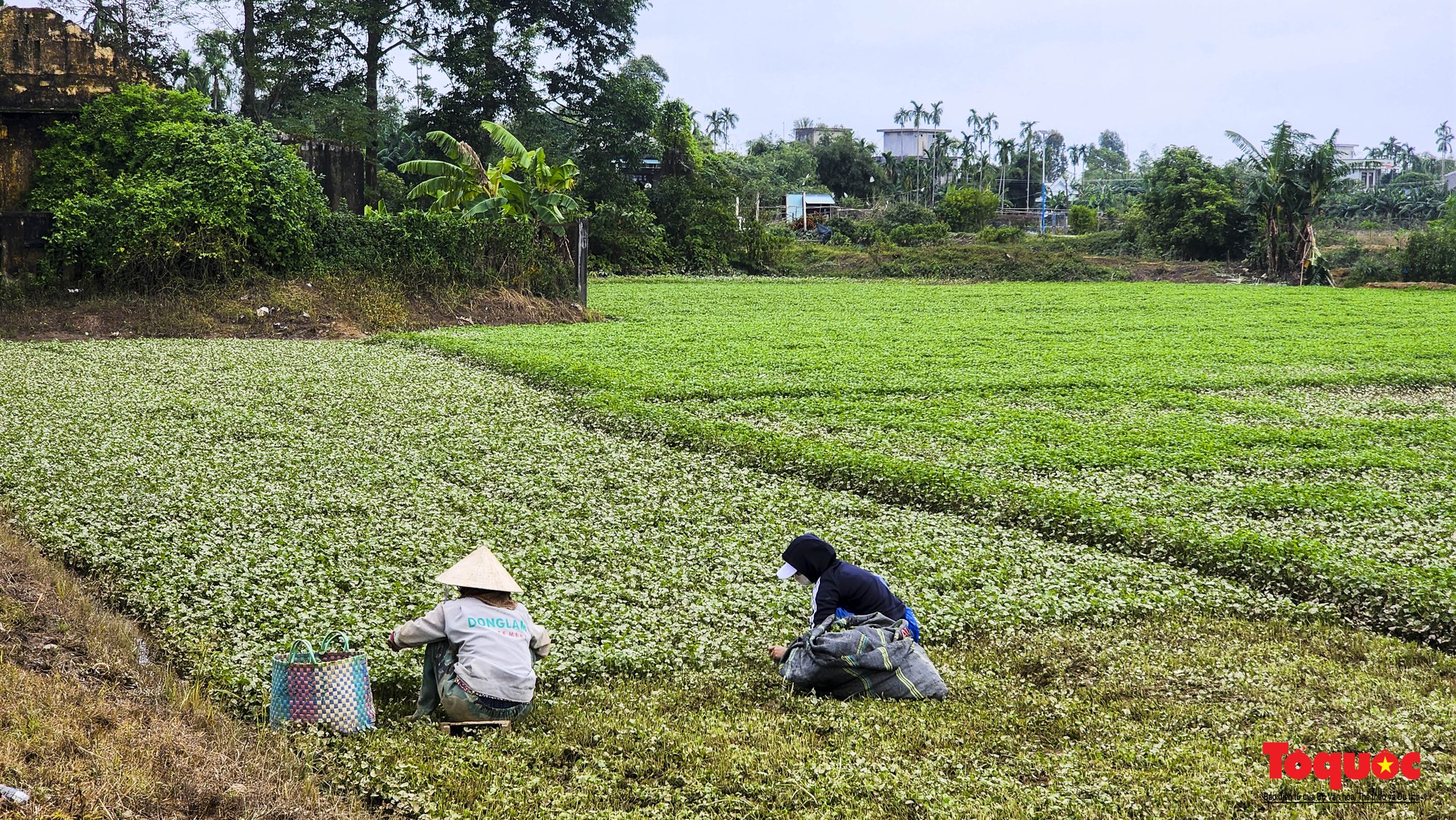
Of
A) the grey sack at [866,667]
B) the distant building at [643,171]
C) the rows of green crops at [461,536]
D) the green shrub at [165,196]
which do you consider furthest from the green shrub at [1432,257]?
the grey sack at [866,667]

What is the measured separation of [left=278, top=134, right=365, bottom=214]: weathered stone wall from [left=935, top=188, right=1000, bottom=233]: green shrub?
4428cm

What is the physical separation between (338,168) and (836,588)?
80.2ft

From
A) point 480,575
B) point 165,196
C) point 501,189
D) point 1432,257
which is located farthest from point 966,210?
point 480,575

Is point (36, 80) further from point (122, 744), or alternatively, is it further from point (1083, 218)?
point (1083, 218)

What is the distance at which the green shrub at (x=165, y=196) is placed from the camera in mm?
20125

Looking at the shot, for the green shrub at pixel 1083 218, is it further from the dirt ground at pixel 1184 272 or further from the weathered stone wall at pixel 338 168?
the weathered stone wall at pixel 338 168

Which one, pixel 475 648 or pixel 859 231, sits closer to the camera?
pixel 475 648

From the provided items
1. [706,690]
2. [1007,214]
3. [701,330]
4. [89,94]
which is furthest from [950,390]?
[1007,214]

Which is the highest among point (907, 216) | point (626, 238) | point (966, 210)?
point (966, 210)

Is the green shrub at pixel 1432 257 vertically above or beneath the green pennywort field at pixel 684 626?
above

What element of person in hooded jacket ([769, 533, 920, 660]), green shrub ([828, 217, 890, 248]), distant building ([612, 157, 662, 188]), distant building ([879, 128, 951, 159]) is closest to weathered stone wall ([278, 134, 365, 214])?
distant building ([612, 157, 662, 188])

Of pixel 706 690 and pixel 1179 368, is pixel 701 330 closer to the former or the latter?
pixel 1179 368

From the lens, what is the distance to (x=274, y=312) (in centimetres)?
2120

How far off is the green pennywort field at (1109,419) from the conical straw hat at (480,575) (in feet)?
16.1
